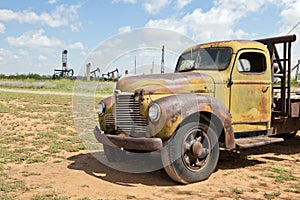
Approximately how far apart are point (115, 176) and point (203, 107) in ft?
5.80

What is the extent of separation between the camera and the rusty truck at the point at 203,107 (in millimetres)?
4902

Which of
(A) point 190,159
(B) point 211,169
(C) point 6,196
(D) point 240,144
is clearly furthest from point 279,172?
(C) point 6,196

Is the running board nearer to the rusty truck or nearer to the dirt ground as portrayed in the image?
the rusty truck

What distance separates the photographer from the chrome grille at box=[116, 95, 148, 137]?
517cm

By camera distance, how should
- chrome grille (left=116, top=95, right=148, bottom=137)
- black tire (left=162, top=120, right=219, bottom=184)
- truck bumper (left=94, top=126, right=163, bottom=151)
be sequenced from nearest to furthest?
truck bumper (left=94, top=126, right=163, bottom=151) < black tire (left=162, top=120, right=219, bottom=184) < chrome grille (left=116, top=95, right=148, bottom=137)

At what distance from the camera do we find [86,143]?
8062 mm

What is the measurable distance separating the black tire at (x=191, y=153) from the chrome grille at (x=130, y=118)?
1.67ft

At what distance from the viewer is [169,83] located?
213 inches

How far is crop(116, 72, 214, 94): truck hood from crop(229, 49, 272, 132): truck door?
0.56 metres

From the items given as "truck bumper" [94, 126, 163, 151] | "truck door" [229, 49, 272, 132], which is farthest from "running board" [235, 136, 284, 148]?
"truck bumper" [94, 126, 163, 151]

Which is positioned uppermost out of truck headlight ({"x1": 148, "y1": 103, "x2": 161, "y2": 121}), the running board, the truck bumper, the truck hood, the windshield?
the windshield

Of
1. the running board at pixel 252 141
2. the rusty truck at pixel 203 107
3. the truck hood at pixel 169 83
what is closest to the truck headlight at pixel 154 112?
the rusty truck at pixel 203 107

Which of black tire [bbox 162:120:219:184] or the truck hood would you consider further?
the truck hood

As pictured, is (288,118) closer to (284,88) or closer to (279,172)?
(284,88)
